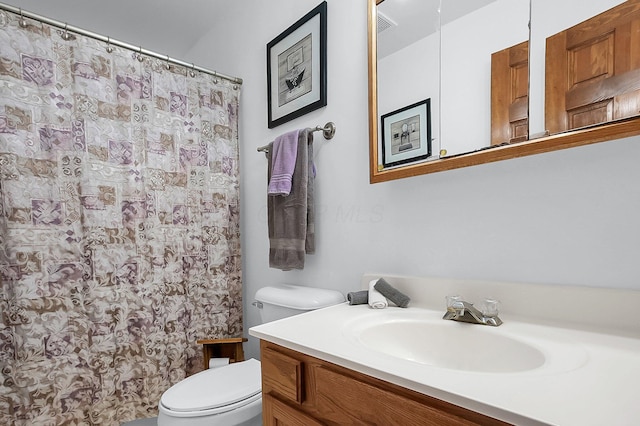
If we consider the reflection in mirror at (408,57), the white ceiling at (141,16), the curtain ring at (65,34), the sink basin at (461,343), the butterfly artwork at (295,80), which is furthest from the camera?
the white ceiling at (141,16)

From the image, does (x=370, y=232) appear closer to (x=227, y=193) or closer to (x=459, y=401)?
(x=459, y=401)

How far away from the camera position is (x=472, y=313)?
0.88m

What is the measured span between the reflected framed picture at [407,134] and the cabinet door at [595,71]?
1.12 feet

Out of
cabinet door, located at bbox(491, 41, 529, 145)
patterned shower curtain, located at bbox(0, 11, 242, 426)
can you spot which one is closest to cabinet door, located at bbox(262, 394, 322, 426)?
cabinet door, located at bbox(491, 41, 529, 145)

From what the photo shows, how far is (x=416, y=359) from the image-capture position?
924mm

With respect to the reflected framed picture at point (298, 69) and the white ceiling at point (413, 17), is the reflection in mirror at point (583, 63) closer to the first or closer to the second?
the white ceiling at point (413, 17)

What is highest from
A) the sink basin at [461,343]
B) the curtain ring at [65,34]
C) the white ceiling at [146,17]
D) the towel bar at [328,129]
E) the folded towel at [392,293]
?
the white ceiling at [146,17]

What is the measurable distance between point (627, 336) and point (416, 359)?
19.0 inches

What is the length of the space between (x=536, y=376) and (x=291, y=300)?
928mm

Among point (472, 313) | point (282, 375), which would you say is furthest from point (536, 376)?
point (282, 375)

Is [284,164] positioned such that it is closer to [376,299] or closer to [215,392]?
[376,299]

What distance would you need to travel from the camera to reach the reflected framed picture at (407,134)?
1.09 meters

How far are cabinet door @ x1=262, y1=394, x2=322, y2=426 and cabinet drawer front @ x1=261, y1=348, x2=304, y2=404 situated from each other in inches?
1.0

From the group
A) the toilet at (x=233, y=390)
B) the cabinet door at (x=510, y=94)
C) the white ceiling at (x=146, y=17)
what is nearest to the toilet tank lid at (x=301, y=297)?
the toilet at (x=233, y=390)
